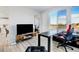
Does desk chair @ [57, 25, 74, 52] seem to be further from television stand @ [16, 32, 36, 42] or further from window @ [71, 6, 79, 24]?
television stand @ [16, 32, 36, 42]

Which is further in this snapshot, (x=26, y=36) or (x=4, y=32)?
(x=26, y=36)

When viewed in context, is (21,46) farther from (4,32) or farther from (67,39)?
(67,39)

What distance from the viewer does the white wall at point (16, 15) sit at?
1902 mm

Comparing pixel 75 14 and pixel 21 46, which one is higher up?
pixel 75 14

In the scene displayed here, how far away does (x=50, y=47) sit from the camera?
2014mm

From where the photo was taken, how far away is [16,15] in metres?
1.94

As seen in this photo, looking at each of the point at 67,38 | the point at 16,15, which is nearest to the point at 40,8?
the point at 16,15

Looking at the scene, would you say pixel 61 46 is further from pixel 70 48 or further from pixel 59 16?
Result: pixel 59 16

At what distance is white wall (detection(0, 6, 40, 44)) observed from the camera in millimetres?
1902

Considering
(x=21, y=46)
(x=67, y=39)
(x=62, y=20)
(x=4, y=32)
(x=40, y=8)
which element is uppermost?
(x=40, y=8)

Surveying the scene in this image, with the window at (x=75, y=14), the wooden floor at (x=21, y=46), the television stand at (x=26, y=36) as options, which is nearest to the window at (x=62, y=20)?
the window at (x=75, y=14)
